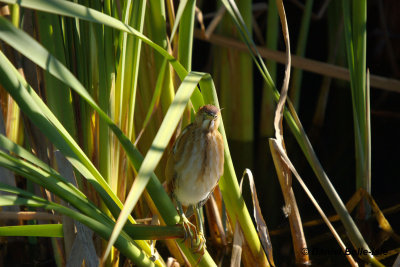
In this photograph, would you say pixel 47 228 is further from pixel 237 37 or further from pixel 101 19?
pixel 237 37

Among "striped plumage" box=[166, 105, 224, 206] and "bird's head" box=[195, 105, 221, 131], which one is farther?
"striped plumage" box=[166, 105, 224, 206]

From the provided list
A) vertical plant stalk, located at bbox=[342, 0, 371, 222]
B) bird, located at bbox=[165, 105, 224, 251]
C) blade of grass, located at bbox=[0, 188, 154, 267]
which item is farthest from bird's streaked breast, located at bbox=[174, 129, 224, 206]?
vertical plant stalk, located at bbox=[342, 0, 371, 222]

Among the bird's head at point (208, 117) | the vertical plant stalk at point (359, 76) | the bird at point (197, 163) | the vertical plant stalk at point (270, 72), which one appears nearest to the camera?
the bird's head at point (208, 117)

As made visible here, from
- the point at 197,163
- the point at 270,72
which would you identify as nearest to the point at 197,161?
the point at 197,163

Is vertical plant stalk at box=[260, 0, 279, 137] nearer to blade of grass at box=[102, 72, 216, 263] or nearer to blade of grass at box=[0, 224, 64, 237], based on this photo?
blade of grass at box=[102, 72, 216, 263]

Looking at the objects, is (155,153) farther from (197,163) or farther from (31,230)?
(197,163)

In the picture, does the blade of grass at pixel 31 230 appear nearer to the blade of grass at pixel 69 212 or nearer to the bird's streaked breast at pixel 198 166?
the blade of grass at pixel 69 212

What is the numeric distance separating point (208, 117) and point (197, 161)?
0.22 m

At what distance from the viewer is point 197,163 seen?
1812 millimetres

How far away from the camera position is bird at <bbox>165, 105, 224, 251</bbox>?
5.67 ft

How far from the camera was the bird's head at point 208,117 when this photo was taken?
1.62 m

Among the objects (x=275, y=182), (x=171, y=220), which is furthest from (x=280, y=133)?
(x=275, y=182)

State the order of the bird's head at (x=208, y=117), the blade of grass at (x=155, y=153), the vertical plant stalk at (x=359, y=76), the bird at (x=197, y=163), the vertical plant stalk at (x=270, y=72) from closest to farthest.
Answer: the blade of grass at (x=155, y=153), the bird's head at (x=208, y=117), the bird at (x=197, y=163), the vertical plant stalk at (x=359, y=76), the vertical plant stalk at (x=270, y=72)

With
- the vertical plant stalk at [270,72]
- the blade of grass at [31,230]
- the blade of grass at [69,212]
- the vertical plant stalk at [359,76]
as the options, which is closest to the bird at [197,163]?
the blade of grass at [69,212]
